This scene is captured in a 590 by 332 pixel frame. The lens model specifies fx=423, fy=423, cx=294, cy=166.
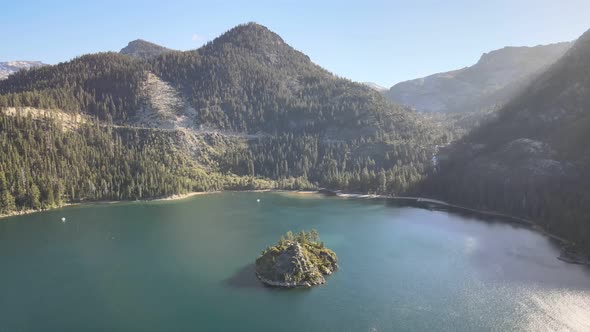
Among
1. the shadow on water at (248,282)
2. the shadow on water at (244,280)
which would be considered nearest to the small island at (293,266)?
the shadow on water at (248,282)

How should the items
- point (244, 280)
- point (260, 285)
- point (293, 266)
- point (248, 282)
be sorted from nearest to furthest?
point (260, 285) → point (248, 282) → point (293, 266) → point (244, 280)

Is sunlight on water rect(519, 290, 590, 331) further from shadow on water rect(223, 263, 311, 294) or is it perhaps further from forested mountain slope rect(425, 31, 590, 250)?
forested mountain slope rect(425, 31, 590, 250)

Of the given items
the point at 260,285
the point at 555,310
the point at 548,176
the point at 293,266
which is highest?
the point at 548,176

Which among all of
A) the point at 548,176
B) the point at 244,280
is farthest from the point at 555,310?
the point at 548,176

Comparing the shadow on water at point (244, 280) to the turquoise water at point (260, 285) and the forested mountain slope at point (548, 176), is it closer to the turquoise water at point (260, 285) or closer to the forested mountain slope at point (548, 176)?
the turquoise water at point (260, 285)

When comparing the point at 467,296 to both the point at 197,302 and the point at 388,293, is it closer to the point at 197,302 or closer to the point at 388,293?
the point at 388,293

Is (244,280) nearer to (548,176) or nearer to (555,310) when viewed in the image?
(555,310)

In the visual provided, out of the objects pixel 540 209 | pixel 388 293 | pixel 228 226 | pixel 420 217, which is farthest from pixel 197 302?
pixel 540 209
